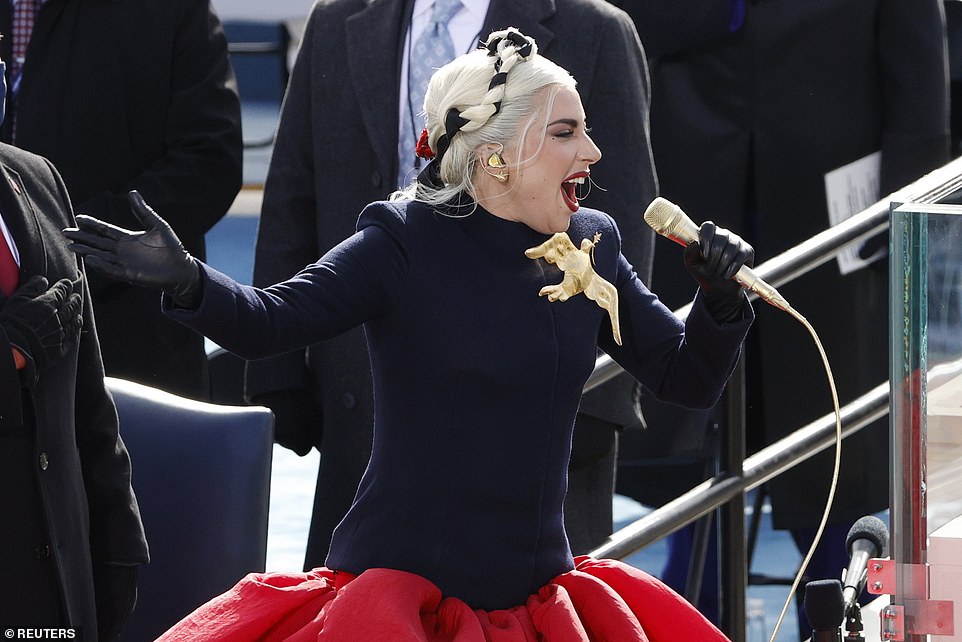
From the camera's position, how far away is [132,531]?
2.73 metres

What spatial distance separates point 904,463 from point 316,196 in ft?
5.24

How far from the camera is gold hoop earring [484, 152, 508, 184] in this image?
94.3 inches

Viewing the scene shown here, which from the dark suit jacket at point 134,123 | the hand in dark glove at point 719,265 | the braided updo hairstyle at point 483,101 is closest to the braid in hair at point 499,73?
the braided updo hairstyle at point 483,101

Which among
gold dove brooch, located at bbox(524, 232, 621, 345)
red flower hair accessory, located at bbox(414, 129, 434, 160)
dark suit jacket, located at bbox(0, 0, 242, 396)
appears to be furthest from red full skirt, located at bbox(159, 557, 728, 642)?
dark suit jacket, located at bbox(0, 0, 242, 396)

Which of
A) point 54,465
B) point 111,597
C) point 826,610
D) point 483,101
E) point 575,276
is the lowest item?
point 111,597

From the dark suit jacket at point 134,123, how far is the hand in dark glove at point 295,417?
407 millimetres

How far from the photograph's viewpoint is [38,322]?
8.21 ft

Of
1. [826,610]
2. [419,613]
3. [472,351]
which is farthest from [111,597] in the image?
[826,610]

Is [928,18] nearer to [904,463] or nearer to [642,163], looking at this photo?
[642,163]

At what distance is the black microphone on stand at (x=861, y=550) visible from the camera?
90.0 inches

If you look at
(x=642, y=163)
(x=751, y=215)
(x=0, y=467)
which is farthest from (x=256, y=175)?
(x=0, y=467)

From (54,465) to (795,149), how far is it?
6.87 feet

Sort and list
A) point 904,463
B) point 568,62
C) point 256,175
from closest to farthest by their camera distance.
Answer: point 904,463, point 568,62, point 256,175

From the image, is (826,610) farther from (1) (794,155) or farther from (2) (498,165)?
(1) (794,155)
